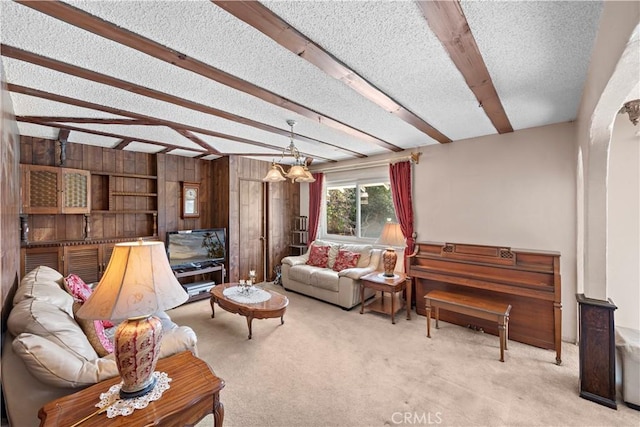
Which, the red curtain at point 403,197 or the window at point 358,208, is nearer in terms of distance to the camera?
the red curtain at point 403,197

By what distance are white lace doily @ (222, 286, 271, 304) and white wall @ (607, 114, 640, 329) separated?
143 inches

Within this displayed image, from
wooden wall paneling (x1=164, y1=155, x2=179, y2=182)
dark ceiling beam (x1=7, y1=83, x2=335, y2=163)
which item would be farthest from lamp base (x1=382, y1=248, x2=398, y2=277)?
wooden wall paneling (x1=164, y1=155, x2=179, y2=182)

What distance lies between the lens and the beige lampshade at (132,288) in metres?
1.18

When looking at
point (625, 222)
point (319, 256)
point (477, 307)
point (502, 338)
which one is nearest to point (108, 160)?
point (319, 256)

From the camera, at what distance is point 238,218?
4840mm

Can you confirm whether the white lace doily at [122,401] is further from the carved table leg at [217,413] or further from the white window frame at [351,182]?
the white window frame at [351,182]

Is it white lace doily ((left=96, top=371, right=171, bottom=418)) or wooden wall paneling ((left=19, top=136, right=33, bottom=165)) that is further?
wooden wall paneling ((left=19, top=136, right=33, bottom=165))

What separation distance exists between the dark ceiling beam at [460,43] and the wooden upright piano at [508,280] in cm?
177

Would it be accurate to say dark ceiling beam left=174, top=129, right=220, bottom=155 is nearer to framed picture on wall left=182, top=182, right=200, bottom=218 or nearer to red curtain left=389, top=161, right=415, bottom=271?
framed picture on wall left=182, top=182, right=200, bottom=218

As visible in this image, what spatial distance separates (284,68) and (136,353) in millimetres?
1837

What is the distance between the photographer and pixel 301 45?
1485 mm

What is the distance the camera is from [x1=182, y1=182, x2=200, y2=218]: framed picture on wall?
470cm

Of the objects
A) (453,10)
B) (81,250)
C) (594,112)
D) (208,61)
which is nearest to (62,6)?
(208,61)

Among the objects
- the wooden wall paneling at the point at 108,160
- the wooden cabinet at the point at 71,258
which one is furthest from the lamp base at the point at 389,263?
the wooden wall paneling at the point at 108,160
